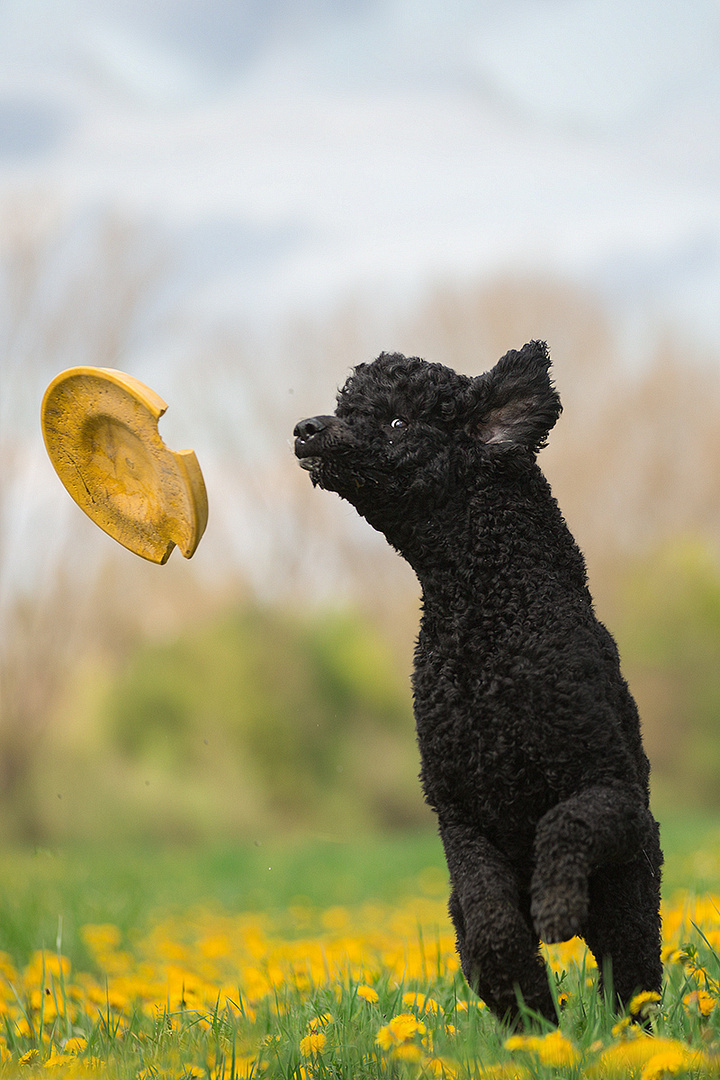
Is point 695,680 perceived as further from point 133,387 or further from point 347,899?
point 133,387

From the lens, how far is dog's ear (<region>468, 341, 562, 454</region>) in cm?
288

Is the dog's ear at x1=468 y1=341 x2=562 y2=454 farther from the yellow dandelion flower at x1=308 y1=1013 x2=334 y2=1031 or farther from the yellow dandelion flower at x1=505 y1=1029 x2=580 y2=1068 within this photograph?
the yellow dandelion flower at x1=308 y1=1013 x2=334 y2=1031

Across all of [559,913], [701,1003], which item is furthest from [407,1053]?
[701,1003]

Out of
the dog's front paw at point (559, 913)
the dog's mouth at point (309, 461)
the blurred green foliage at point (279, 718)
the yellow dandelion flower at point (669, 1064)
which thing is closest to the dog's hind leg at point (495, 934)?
the dog's front paw at point (559, 913)

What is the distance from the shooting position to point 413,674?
292 cm

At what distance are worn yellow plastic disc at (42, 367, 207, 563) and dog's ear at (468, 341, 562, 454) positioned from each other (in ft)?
2.97

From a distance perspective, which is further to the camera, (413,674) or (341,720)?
(341,720)

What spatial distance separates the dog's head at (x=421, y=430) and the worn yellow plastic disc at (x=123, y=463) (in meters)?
0.53

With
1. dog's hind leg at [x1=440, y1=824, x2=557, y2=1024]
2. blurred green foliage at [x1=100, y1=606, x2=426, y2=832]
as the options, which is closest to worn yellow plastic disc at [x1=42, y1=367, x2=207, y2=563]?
dog's hind leg at [x1=440, y1=824, x2=557, y2=1024]

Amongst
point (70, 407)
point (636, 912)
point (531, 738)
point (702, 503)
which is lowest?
point (636, 912)

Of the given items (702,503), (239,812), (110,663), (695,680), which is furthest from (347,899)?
(702,503)

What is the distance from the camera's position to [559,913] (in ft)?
8.07

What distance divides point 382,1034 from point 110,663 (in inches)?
554

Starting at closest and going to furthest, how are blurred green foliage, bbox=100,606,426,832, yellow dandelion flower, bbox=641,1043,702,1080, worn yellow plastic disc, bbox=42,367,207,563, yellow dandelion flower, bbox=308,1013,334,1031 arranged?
yellow dandelion flower, bbox=641,1043,702,1080 < yellow dandelion flower, bbox=308,1013,334,1031 < worn yellow plastic disc, bbox=42,367,207,563 < blurred green foliage, bbox=100,606,426,832
